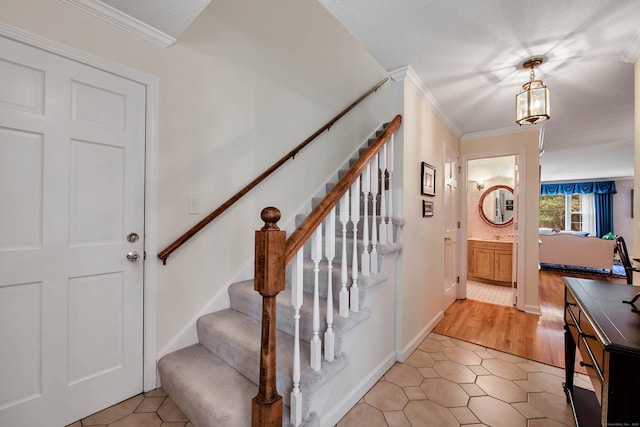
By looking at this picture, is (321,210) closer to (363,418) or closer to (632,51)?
(363,418)

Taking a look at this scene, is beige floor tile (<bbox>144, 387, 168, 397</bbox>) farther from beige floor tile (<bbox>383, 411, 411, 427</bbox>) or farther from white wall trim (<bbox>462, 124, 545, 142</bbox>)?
white wall trim (<bbox>462, 124, 545, 142</bbox>)

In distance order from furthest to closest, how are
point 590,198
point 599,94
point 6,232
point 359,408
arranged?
1. point 590,198
2. point 599,94
3. point 359,408
4. point 6,232

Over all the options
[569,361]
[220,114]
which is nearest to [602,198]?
[569,361]

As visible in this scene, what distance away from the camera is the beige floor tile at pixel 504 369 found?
201 cm

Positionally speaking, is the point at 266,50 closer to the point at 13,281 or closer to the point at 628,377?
the point at 13,281

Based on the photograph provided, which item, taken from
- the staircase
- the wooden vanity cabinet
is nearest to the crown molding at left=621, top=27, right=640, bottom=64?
the staircase

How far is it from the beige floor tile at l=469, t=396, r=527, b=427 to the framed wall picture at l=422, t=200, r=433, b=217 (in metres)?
1.41

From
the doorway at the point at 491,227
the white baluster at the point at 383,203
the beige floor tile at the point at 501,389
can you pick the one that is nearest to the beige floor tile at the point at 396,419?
the beige floor tile at the point at 501,389

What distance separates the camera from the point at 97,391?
152 cm

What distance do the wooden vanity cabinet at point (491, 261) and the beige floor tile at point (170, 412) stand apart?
4.89 metres

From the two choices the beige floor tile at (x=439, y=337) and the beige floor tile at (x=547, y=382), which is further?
the beige floor tile at (x=439, y=337)

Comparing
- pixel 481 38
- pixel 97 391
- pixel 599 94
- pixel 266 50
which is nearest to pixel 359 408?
pixel 97 391

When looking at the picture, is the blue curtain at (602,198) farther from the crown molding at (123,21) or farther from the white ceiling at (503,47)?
the crown molding at (123,21)

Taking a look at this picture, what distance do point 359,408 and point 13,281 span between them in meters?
1.93
